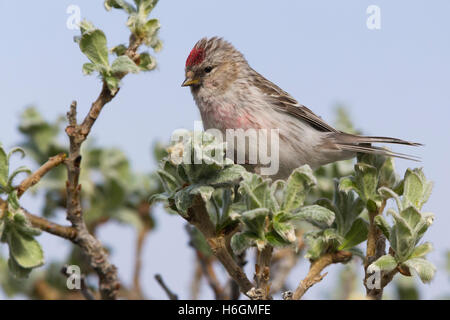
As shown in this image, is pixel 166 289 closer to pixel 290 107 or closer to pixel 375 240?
pixel 375 240

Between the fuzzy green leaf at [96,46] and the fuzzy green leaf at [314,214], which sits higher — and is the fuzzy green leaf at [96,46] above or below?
above

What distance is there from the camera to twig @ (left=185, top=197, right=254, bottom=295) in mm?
2754

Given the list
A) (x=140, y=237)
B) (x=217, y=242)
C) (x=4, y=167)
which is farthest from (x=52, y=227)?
(x=140, y=237)

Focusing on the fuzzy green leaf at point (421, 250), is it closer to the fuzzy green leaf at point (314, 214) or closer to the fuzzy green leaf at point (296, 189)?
the fuzzy green leaf at point (314, 214)

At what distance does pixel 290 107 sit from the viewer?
19.2 feet

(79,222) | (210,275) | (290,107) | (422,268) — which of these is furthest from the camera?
(290,107)

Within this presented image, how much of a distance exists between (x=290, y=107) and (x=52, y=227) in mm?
3302

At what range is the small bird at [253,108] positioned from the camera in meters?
5.23

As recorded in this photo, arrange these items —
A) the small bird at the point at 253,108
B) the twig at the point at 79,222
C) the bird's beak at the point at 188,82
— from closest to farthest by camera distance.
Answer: the twig at the point at 79,222 → the small bird at the point at 253,108 → the bird's beak at the point at 188,82

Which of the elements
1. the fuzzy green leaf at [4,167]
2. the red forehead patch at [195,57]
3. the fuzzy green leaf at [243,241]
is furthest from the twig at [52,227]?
→ the red forehead patch at [195,57]

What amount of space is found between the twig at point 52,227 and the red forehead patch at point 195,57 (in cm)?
291

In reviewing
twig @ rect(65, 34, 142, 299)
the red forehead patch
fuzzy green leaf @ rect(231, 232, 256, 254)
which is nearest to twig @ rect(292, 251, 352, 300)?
fuzzy green leaf @ rect(231, 232, 256, 254)
